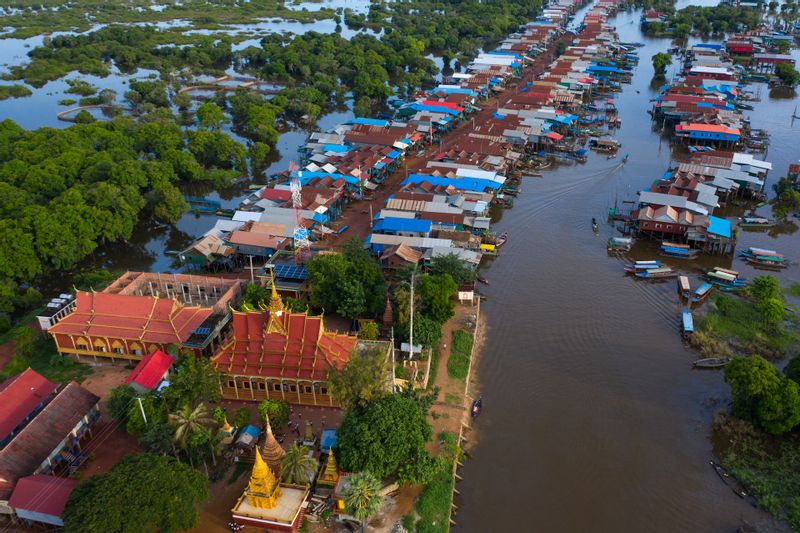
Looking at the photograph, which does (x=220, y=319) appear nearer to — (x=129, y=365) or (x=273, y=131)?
(x=129, y=365)

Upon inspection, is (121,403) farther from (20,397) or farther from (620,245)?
(620,245)

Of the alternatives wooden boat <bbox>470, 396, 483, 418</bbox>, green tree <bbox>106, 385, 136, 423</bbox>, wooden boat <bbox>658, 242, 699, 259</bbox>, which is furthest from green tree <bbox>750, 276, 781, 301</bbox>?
green tree <bbox>106, 385, 136, 423</bbox>

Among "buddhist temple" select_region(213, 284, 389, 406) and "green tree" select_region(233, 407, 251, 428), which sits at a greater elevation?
"buddhist temple" select_region(213, 284, 389, 406)

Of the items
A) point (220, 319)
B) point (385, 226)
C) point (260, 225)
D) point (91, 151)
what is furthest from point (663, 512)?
point (91, 151)

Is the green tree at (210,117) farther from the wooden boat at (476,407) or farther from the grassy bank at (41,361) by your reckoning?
the wooden boat at (476,407)

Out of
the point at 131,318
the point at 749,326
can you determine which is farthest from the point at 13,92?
the point at 749,326

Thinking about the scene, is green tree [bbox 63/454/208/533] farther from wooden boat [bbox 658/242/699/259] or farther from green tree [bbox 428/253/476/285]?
wooden boat [bbox 658/242/699/259]
